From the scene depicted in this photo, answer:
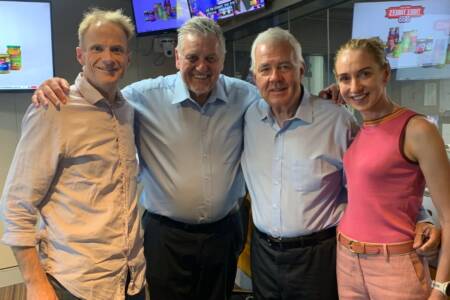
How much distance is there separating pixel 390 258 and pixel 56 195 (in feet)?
3.74

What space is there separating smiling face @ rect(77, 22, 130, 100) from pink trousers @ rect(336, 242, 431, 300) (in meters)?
1.06

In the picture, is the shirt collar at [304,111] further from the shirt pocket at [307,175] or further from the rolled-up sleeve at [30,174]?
the rolled-up sleeve at [30,174]

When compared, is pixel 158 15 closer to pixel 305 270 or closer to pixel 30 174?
pixel 30 174

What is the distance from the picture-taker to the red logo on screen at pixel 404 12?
2293 mm

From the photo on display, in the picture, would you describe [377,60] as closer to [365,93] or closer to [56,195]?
[365,93]

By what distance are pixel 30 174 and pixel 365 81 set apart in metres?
A: 1.17

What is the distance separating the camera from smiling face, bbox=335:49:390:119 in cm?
147

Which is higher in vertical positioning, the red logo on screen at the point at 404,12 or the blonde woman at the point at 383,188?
the red logo on screen at the point at 404,12

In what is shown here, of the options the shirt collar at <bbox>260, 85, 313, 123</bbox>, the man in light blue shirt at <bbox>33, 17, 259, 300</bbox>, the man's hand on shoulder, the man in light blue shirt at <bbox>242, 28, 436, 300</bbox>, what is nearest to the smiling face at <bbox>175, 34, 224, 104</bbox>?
the man in light blue shirt at <bbox>33, 17, 259, 300</bbox>

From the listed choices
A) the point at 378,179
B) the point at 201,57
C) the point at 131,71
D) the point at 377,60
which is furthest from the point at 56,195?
the point at 131,71

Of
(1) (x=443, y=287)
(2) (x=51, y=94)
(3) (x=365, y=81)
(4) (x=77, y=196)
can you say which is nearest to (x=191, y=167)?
(4) (x=77, y=196)

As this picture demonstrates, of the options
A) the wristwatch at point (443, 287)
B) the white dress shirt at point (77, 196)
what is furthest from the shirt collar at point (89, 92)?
the wristwatch at point (443, 287)

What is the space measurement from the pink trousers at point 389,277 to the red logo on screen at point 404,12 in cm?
147

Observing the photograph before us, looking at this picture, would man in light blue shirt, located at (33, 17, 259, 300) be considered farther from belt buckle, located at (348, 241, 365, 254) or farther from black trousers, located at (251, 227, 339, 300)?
belt buckle, located at (348, 241, 365, 254)
